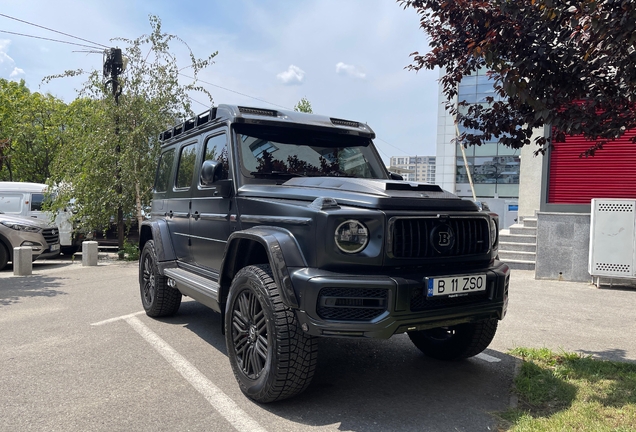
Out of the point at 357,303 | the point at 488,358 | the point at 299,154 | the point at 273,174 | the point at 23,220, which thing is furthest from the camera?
the point at 23,220

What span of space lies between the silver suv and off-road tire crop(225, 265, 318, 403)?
9.37m

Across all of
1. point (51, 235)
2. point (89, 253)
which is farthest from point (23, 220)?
point (89, 253)

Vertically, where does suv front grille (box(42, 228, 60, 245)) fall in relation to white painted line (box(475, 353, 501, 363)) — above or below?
above

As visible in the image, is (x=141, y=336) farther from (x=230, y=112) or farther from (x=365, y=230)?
(x=365, y=230)

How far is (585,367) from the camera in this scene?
4.22 metres

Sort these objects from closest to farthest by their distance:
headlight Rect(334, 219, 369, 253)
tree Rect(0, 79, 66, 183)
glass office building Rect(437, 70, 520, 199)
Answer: headlight Rect(334, 219, 369, 253)
tree Rect(0, 79, 66, 183)
glass office building Rect(437, 70, 520, 199)

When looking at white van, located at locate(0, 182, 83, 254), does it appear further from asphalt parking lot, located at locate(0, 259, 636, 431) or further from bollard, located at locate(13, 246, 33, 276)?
asphalt parking lot, located at locate(0, 259, 636, 431)

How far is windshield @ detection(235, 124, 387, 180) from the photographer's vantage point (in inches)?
171

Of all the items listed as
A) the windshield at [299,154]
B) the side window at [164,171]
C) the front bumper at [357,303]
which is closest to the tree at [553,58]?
the windshield at [299,154]

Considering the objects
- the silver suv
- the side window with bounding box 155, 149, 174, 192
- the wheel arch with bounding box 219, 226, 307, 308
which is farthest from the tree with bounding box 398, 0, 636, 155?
the silver suv

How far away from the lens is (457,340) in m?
4.38

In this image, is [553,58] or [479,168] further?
[479,168]

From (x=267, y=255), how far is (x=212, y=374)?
131cm

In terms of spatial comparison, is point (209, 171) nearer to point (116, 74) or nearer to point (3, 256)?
point (3, 256)
